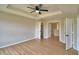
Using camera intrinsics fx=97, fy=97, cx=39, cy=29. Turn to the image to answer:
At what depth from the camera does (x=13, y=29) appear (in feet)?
21.7

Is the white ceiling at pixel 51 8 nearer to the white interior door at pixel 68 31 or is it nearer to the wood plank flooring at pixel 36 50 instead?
the white interior door at pixel 68 31

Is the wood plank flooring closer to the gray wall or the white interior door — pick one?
the white interior door

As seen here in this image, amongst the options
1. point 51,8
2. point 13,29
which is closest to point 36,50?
point 13,29

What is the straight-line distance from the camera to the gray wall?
226 inches

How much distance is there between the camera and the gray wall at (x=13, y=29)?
18.8ft

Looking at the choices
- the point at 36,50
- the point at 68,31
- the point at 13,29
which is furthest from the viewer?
the point at 13,29

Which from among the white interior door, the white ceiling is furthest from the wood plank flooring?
the white ceiling

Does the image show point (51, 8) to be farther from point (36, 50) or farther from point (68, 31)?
point (36, 50)

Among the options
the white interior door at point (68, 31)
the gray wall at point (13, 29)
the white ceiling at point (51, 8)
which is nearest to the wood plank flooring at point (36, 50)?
the white interior door at point (68, 31)

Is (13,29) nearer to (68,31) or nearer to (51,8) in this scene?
(51,8)

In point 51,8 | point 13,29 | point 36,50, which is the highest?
point 51,8

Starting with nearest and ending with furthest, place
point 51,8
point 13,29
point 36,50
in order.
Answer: point 36,50, point 51,8, point 13,29

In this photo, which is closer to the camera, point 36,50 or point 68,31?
point 36,50

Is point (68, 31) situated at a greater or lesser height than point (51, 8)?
Result: lesser
